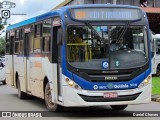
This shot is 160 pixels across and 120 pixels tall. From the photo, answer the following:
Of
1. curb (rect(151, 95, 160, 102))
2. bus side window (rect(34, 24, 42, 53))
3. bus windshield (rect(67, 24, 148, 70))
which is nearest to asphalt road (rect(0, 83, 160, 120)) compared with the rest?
curb (rect(151, 95, 160, 102))

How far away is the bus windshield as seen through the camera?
40.5 ft

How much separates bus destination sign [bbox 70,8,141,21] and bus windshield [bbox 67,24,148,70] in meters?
0.24

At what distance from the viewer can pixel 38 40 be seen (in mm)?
15219

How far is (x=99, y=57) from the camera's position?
40.6 ft

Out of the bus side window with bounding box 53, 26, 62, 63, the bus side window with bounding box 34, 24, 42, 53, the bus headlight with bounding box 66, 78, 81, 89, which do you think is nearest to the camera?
the bus headlight with bounding box 66, 78, 81, 89

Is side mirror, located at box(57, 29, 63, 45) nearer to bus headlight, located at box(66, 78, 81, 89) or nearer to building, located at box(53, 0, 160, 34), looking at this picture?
bus headlight, located at box(66, 78, 81, 89)

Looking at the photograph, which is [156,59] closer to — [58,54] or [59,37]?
[58,54]

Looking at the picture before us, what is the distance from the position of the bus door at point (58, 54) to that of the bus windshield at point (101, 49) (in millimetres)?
395

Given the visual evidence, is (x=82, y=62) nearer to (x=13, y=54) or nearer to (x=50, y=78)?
(x=50, y=78)

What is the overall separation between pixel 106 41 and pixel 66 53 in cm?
109

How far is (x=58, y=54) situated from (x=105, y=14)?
1672 mm

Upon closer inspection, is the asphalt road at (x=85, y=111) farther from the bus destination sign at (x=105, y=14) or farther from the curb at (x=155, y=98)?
the bus destination sign at (x=105, y=14)

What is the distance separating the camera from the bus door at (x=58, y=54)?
12667 millimetres

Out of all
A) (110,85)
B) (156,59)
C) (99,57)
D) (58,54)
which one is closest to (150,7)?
(156,59)
